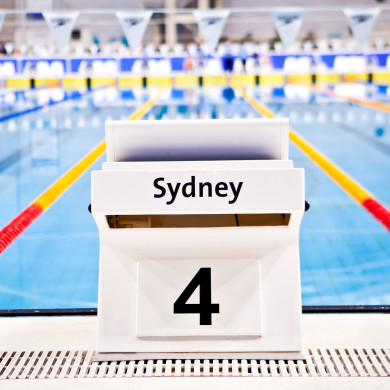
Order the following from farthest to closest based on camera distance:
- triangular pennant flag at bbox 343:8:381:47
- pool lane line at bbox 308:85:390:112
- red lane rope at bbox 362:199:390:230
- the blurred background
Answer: triangular pennant flag at bbox 343:8:381:47 < pool lane line at bbox 308:85:390:112 < the blurred background < red lane rope at bbox 362:199:390:230

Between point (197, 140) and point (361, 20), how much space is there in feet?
48.0

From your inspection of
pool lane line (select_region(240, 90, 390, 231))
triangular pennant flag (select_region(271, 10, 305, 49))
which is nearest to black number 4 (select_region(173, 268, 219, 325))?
pool lane line (select_region(240, 90, 390, 231))

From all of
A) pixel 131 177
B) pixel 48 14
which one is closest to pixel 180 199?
pixel 131 177

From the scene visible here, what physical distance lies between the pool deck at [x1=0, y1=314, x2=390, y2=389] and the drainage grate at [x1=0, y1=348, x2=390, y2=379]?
0.07 ft

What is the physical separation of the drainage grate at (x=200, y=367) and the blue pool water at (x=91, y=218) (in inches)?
51.0

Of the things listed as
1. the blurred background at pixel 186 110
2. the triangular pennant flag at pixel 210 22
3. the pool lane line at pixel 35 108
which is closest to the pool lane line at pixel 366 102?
the blurred background at pixel 186 110

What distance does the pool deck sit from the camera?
164 centimetres

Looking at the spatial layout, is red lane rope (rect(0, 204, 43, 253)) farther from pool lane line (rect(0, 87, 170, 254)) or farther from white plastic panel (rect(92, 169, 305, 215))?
white plastic panel (rect(92, 169, 305, 215))

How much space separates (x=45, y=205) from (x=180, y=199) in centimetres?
168

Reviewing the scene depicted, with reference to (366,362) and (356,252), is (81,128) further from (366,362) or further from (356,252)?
(366,362)

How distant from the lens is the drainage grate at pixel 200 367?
1701 millimetres

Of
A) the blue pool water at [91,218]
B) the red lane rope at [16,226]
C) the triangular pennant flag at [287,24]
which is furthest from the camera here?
the triangular pennant flag at [287,24]

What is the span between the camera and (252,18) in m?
22.5

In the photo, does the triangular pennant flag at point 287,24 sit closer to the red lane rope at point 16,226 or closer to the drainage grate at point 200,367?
the red lane rope at point 16,226
